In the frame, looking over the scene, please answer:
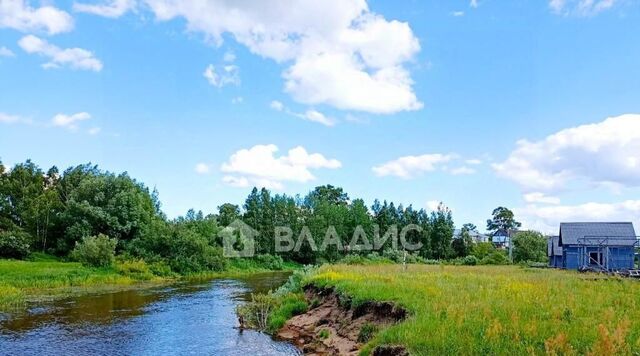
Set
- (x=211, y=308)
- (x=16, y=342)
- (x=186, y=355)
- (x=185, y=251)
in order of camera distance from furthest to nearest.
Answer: (x=185, y=251) < (x=211, y=308) < (x=16, y=342) < (x=186, y=355)

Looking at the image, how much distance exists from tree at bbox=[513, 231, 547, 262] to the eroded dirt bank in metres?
66.0

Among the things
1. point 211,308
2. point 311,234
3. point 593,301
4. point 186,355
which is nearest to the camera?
point 593,301

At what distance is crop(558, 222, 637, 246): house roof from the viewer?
49.8 m

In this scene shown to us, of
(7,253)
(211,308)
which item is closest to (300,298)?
(211,308)

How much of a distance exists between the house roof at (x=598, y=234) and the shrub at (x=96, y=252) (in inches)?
1811

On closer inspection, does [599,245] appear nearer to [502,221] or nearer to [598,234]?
[598,234]

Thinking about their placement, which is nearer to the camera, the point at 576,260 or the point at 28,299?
the point at 28,299

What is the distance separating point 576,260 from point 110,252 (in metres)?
47.0

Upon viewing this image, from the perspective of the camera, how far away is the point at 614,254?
166ft

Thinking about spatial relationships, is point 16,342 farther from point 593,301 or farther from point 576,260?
point 576,260

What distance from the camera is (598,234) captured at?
51.2 metres

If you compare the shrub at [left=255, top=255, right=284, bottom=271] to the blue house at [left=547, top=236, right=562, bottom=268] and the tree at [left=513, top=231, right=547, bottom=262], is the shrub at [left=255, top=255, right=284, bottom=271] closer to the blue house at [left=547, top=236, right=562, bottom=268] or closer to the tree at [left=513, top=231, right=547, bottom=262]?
the tree at [left=513, top=231, right=547, bottom=262]

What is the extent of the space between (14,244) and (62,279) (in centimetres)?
1667

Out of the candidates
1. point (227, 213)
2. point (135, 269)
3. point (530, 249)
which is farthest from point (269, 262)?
point (530, 249)
